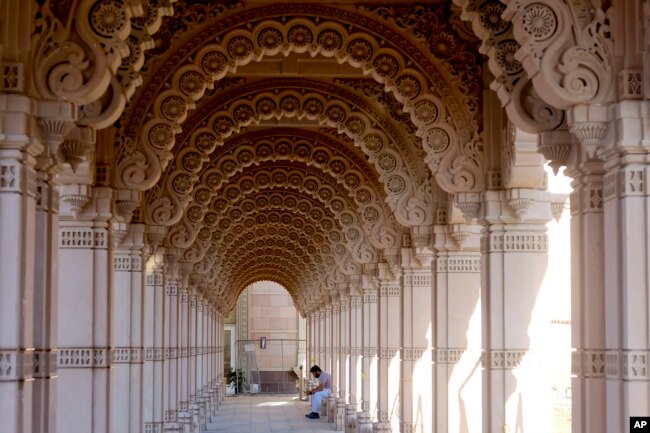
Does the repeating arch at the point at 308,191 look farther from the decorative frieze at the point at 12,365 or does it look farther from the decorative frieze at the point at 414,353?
the decorative frieze at the point at 12,365

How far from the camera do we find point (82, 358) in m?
11.0

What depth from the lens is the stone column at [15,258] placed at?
6773 mm

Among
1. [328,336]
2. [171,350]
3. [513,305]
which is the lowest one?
[328,336]

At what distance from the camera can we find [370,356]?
2347 cm

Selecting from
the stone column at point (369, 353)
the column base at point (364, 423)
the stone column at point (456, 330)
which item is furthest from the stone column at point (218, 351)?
the stone column at point (456, 330)

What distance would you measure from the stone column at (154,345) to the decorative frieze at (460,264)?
4.58 m

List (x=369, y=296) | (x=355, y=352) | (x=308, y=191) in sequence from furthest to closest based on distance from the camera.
→ 1. (x=355, y=352)
2. (x=369, y=296)
3. (x=308, y=191)

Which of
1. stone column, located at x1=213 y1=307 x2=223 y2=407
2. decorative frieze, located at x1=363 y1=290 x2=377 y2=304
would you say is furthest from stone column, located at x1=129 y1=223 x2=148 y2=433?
stone column, located at x1=213 y1=307 x2=223 y2=407

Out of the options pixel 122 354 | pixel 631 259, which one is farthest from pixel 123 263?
pixel 631 259

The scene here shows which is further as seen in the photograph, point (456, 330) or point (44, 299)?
point (456, 330)

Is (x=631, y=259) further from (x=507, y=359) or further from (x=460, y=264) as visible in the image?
(x=460, y=264)

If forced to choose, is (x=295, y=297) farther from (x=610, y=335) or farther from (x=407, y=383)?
(x=610, y=335)

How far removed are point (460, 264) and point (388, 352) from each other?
6.50m

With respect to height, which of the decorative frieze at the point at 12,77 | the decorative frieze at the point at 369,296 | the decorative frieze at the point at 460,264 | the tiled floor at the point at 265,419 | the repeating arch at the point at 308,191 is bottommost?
the tiled floor at the point at 265,419
